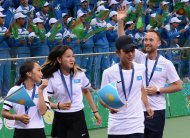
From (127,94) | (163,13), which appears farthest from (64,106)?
(163,13)

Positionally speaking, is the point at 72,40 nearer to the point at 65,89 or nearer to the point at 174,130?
the point at 174,130

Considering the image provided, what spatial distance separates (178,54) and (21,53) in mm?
3808

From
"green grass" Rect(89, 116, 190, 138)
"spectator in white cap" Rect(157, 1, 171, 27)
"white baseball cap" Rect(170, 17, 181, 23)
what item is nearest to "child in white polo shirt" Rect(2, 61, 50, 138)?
"green grass" Rect(89, 116, 190, 138)

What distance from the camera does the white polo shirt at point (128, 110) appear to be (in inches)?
291

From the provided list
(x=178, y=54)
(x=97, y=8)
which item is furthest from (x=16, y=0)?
(x=178, y=54)

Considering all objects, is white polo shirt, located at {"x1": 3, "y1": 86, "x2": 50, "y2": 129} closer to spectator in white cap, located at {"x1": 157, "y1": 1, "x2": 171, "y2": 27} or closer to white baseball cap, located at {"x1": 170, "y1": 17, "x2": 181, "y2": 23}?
spectator in white cap, located at {"x1": 157, "y1": 1, "x2": 171, "y2": 27}

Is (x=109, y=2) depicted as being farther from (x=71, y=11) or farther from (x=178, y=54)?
(x=178, y=54)

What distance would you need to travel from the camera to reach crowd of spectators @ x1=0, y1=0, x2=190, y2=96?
13.6m

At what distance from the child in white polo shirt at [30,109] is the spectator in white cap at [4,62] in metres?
4.35

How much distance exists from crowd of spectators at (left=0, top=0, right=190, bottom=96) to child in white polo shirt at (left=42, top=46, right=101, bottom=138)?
3887 millimetres

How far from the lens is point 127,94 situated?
741cm

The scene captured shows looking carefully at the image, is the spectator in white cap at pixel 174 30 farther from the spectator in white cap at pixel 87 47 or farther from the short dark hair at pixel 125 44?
the short dark hair at pixel 125 44

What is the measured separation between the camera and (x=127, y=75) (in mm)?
7441

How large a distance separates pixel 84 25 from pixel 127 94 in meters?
9.82
